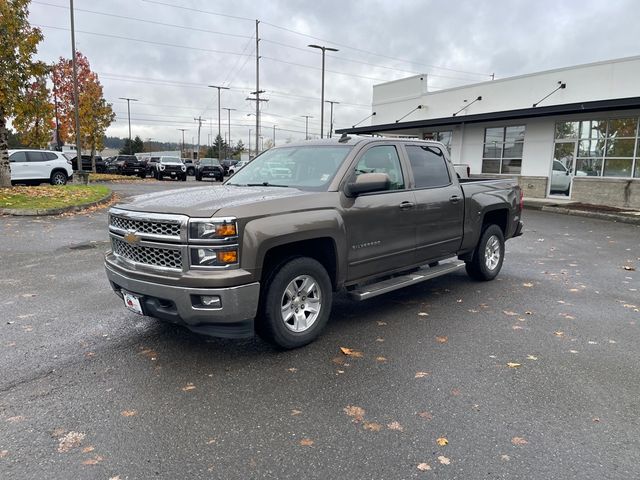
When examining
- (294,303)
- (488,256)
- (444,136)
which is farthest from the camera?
(444,136)

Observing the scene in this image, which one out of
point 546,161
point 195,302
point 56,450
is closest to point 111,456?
point 56,450

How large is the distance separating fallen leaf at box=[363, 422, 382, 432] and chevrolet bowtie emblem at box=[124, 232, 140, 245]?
238 centimetres

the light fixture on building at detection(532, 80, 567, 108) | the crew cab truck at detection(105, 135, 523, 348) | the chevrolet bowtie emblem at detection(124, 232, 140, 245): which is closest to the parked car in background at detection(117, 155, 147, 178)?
the light fixture on building at detection(532, 80, 567, 108)

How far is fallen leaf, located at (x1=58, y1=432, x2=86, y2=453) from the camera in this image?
9.56 feet

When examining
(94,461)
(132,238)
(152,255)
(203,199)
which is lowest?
(94,461)

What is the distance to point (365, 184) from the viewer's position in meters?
4.56

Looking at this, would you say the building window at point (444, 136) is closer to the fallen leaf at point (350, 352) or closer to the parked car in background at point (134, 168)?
the fallen leaf at point (350, 352)

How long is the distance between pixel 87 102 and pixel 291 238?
111 ft

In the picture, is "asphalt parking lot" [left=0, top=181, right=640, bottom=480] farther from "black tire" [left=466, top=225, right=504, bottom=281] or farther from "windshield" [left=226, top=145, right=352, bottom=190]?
"windshield" [left=226, top=145, right=352, bottom=190]

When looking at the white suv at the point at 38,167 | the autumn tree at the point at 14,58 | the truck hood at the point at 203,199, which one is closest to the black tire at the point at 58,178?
the white suv at the point at 38,167

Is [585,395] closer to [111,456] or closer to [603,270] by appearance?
[111,456]

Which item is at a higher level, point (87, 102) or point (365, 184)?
point (87, 102)

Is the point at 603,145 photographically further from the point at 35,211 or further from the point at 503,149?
the point at 35,211

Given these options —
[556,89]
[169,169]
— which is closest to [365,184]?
[556,89]
